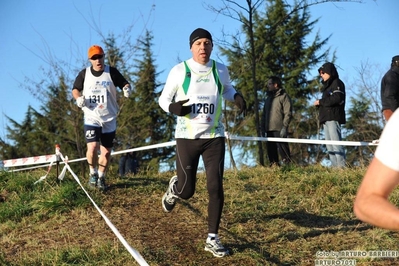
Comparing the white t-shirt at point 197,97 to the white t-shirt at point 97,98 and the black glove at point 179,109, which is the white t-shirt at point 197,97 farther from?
the white t-shirt at point 97,98

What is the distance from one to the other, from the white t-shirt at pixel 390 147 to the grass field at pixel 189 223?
3.39m

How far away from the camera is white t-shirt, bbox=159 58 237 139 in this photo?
5406 millimetres

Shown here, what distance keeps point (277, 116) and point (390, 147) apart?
8573 mm

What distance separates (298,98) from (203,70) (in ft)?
74.6

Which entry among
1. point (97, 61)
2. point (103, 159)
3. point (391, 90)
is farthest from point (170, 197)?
point (391, 90)

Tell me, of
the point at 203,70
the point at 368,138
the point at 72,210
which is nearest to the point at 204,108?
the point at 203,70

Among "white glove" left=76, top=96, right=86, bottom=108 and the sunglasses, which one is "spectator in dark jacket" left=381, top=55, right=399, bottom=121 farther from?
"white glove" left=76, top=96, right=86, bottom=108

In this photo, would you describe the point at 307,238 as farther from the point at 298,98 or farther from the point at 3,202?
the point at 298,98

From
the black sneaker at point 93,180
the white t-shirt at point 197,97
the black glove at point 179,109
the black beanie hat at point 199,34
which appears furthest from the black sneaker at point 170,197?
the black sneaker at point 93,180

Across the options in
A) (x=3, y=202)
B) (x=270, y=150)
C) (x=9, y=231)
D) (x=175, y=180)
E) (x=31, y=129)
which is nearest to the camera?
(x=175, y=180)

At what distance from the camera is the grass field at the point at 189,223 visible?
5.20 metres

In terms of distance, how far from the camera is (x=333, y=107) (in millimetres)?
9203

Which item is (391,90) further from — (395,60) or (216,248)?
(216,248)

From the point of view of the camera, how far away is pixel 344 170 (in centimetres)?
870
